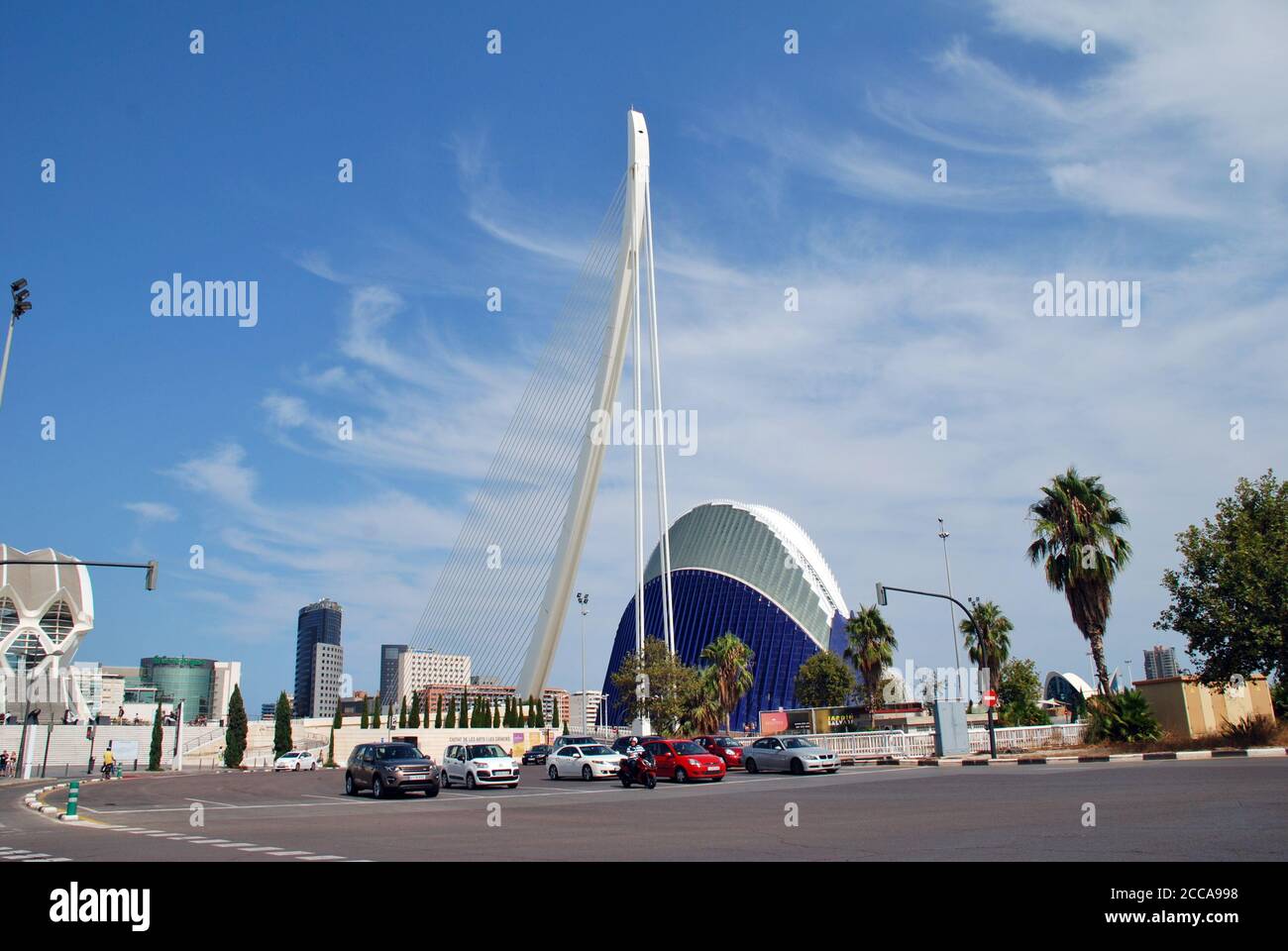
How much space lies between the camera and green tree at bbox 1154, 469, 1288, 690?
107ft

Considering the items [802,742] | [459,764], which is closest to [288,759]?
[459,764]

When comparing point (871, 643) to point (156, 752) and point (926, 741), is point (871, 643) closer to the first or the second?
point (926, 741)

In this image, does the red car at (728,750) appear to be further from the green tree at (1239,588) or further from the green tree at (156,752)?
the green tree at (156,752)

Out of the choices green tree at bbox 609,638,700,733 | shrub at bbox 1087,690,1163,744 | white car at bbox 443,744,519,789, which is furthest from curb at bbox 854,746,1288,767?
green tree at bbox 609,638,700,733

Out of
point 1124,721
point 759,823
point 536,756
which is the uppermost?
point 759,823

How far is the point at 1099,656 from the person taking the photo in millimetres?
38750

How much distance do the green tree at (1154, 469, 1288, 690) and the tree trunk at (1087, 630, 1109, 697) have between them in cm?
374

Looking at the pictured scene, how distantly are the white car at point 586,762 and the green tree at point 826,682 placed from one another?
4286cm

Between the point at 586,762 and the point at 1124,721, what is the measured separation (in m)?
20.1

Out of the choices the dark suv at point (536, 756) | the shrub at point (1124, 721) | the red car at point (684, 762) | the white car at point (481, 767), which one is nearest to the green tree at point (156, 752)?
the dark suv at point (536, 756)

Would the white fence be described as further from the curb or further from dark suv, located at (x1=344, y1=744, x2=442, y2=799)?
dark suv, located at (x1=344, y1=744, x2=442, y2=799)

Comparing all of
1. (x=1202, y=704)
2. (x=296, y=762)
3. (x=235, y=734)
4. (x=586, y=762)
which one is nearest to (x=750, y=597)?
(x=235, y=734)

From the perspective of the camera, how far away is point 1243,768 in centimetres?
2397

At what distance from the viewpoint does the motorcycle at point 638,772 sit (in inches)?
1141
